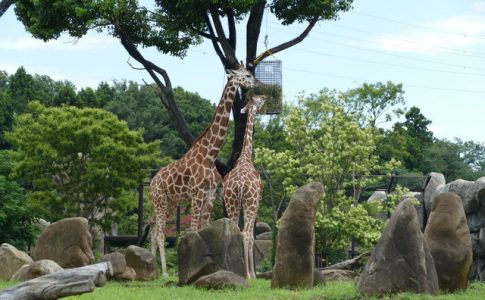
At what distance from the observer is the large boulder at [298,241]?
14.4 m

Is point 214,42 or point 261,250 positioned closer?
point 214,42

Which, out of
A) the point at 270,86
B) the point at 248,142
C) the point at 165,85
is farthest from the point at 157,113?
the point at 248,142

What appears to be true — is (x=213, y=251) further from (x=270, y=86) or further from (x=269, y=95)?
(x=270, y=86)

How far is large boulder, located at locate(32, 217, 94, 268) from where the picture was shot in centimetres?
1794

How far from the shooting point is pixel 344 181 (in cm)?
2497

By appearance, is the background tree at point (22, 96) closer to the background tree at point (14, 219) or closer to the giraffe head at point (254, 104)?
the background tree at point (14, 219)

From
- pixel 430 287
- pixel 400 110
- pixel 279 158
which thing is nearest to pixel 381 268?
pixel 430 287

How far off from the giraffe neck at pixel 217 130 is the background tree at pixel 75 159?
571 centimetres

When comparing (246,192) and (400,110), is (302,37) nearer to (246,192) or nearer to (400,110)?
(246,192)

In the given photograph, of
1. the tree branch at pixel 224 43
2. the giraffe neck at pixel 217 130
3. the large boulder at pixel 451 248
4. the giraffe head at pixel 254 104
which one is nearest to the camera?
the large boulder at pixel 451 248

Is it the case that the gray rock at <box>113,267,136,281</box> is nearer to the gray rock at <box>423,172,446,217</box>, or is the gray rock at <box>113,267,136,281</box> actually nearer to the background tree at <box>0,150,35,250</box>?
the background tree at <box>0,150,35,250</box>

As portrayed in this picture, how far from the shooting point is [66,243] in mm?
18062

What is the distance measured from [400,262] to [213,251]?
12.1 ft

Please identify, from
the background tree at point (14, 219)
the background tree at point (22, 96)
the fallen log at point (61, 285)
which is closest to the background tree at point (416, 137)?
the background tree at point (22, 96)
